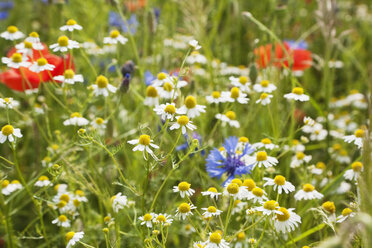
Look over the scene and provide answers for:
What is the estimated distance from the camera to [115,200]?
0.85m

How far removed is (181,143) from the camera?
119cm

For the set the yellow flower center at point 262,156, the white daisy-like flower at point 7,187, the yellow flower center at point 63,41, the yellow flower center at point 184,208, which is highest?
the yellow flower center at point 63,41

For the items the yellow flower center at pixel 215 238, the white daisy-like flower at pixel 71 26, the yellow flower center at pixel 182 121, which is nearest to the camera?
the yellow flower center at pixel 215 238

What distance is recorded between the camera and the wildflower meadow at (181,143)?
813 millimetres

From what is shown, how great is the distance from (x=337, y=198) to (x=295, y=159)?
Answer: 0.64 ft

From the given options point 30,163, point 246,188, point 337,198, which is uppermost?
point 246,188

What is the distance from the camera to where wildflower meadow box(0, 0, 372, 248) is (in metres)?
0.81

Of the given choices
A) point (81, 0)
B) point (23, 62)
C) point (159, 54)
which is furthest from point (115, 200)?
point (81, 0)

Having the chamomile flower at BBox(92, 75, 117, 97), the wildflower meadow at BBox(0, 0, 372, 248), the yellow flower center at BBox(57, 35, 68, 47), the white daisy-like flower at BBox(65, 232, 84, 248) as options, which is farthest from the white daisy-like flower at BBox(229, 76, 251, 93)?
the white daisy-like flower at BBox(65, 232, 84, 248)

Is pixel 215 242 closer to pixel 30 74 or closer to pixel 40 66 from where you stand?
pixel 40 66

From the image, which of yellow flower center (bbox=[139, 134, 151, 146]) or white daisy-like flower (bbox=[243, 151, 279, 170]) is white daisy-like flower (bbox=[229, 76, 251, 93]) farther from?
yellow flower center (bbox=[139, 134, 151, 146])

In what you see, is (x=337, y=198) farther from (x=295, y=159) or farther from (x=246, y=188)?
(x=246, y=188)

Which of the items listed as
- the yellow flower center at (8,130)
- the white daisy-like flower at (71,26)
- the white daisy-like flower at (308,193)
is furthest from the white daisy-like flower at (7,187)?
the white daisy-like flower at (308,193)

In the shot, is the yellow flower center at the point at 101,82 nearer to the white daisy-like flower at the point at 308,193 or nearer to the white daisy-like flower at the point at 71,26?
the white daisy-like flower at the point at 71,26
